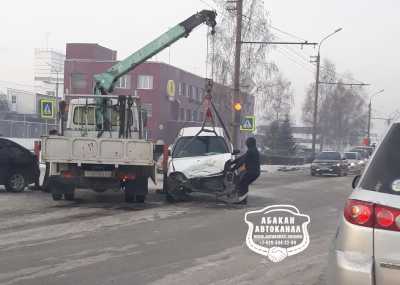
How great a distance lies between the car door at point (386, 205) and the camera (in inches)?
139

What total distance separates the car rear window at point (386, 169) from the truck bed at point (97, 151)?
31.3 ft

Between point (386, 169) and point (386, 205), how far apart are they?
1.02ft

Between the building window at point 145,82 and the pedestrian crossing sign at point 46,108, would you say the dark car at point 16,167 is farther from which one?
the building window at point 145,82

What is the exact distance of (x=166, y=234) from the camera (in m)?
9.48

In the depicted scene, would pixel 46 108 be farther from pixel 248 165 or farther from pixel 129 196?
pixel 248 165

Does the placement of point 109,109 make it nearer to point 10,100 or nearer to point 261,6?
point 261,6

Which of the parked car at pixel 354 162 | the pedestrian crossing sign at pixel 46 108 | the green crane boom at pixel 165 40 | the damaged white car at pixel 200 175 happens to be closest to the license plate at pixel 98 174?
the damaged white car at pixel 200 175

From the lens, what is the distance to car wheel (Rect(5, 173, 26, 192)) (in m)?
16.0

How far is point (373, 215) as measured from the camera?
3652 mm

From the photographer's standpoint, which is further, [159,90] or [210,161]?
[159,90]

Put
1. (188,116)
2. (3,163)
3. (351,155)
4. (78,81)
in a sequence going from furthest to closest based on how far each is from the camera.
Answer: (188,116)
(78,81)
(351,155)
(3,163)

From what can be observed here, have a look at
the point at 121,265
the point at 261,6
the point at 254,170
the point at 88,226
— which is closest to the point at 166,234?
the point at 88,226

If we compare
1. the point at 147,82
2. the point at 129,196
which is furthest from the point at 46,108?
the point at 147,82

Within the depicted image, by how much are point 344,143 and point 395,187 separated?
3177 inches
